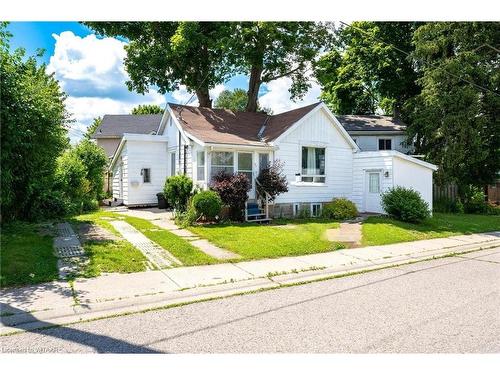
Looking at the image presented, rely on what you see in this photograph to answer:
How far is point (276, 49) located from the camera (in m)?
21.9

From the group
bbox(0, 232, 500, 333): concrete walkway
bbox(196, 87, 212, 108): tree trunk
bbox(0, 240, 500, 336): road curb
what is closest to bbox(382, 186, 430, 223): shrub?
bbox(0, 232, 500, 333): concrete walkway

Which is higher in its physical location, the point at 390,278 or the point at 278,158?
the point at 278,158

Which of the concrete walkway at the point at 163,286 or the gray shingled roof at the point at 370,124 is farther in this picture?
the gray shingled roof at the point at 370,124

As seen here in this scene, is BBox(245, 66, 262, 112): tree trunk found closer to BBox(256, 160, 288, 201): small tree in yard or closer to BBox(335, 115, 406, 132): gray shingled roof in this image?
BBox(335, 115, 406, 132): gray shingled roof

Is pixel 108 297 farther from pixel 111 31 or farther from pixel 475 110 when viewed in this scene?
pixel 475 110

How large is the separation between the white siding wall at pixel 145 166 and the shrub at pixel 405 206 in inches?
412

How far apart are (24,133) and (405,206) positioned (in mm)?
12396

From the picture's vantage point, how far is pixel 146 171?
733 inches

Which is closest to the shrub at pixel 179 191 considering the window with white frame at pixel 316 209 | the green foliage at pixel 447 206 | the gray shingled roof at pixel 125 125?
the window with white frame at pixel 316 209

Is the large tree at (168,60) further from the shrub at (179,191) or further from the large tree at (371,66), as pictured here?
the shrub at (179,191)

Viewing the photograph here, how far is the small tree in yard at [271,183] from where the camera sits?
1448cm

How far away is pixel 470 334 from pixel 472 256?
5.98 meters
